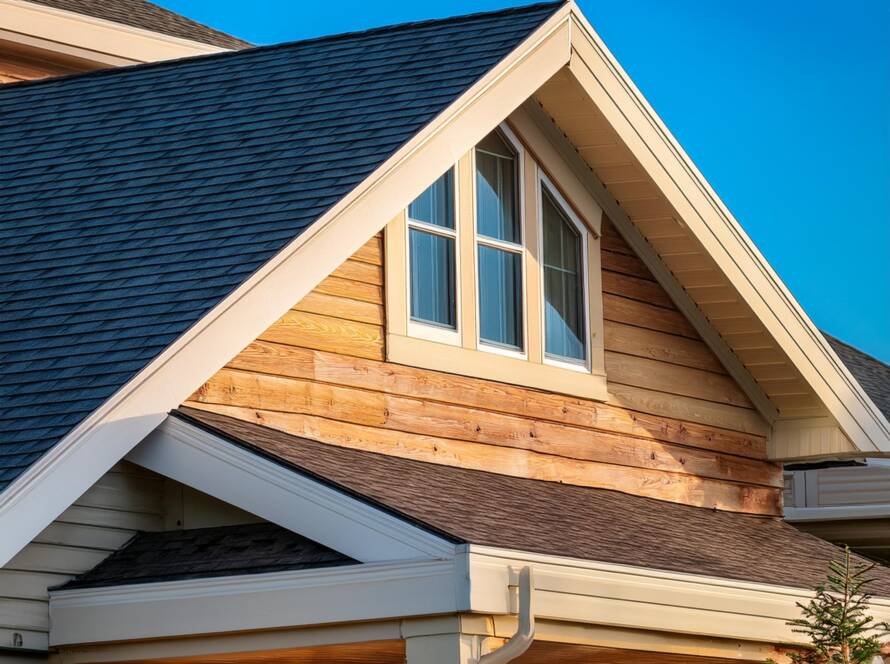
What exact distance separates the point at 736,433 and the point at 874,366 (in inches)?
351

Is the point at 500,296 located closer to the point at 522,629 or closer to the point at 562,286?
the point at 562,286

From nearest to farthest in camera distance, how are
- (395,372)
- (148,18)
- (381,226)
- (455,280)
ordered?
(381,226) → (395,372) → (455,280) → (148,18)

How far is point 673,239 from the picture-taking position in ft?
36.9

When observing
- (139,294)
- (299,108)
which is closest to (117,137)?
(299,108)

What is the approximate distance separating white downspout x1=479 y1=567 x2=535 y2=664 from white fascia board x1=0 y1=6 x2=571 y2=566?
6.27 ft

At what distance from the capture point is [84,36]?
45.1ft

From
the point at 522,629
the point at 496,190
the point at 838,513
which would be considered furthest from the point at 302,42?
the point at 838,513

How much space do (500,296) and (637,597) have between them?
3022mm

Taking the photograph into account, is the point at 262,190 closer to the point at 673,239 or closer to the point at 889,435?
the point at 673,239

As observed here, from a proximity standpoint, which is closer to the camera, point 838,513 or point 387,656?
point 387,656

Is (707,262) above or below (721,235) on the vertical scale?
below

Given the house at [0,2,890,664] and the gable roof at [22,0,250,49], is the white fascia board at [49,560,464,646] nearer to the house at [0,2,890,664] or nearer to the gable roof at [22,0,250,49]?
the house at [0,2,890,664]

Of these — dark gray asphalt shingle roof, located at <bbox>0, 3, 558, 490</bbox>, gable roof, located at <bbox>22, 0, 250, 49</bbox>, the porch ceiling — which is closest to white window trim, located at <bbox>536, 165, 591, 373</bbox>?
dark gray asphalt shingle roof, located at <bbox>0, 3, 558, 490</bbox>

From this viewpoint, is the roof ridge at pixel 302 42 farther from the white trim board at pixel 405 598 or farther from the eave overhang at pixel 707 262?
the white trim board at pixel 405 598
